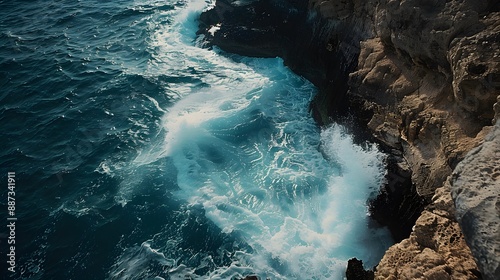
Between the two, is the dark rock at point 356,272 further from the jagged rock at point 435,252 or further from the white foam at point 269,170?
the jagged rock at point 435,252

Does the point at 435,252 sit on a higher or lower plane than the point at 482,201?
lower

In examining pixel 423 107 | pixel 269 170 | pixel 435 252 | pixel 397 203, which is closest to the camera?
pixel 435 252

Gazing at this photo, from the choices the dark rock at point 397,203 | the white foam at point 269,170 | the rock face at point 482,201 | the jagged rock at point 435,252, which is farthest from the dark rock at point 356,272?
the rock face at point 482,201

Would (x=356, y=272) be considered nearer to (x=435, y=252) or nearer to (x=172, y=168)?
(x=435, y=252)

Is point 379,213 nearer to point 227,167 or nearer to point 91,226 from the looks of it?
point 227,167

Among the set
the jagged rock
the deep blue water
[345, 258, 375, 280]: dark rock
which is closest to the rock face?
the jagged rock

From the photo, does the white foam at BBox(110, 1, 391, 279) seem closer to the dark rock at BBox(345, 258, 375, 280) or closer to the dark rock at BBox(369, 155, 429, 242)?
the dark rock at BBox(369, 155, 429, 242)

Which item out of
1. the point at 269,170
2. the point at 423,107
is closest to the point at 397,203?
the point at 423,107
